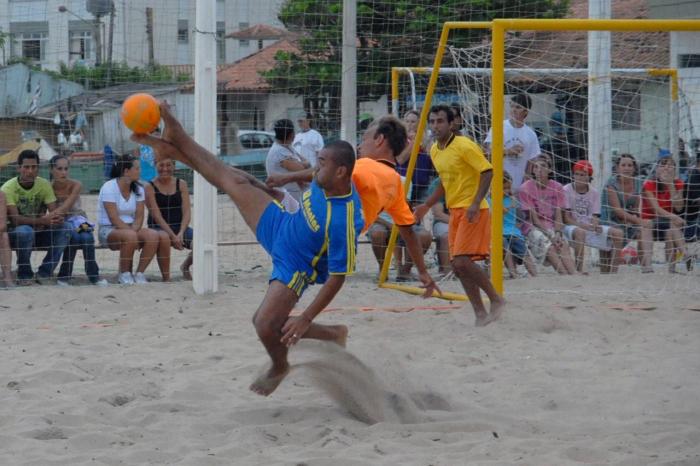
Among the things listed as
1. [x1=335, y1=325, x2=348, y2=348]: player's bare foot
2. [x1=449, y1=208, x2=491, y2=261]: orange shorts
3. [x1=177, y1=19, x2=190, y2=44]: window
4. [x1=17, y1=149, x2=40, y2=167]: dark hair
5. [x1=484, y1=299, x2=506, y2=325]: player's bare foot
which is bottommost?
[x1=484, y1=299, x2=506, y2=325]: player's bare foot

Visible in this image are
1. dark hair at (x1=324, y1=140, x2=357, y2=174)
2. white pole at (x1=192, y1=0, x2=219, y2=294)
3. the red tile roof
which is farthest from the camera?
the red tile roof

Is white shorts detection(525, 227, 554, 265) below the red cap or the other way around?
below

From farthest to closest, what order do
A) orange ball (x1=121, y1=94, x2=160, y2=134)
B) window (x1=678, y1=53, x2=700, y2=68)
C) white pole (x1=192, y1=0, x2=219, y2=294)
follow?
window (x1=678, y1=53, x2=700, y2=68), white pole (x1=192, y1=0, x2=219, y2=294), orange ball (x1=121, y1=94, x2=160, y2=134)

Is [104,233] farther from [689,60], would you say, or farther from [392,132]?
[689,60]

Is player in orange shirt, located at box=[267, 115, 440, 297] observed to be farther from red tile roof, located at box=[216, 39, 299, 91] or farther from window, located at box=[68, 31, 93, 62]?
window, located at box=[68, 31, 93, 62]

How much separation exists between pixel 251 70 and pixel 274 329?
723 cm

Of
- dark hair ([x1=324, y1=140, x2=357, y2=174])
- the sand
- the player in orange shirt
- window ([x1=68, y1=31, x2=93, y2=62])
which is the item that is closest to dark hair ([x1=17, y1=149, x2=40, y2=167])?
window ([x1=68, y1=31, x2=93, y2=62])

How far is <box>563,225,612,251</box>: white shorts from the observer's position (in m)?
10.3

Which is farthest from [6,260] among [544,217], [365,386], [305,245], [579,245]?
[579,245]

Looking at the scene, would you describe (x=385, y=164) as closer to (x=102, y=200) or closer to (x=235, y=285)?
(x=235, y=285)

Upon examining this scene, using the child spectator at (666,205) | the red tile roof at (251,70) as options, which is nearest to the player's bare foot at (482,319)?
the child spectator at (666,205)

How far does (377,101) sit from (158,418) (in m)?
7.46

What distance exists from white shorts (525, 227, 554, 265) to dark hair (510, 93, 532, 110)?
139 centimetres

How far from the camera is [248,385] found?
5758 millimetres
